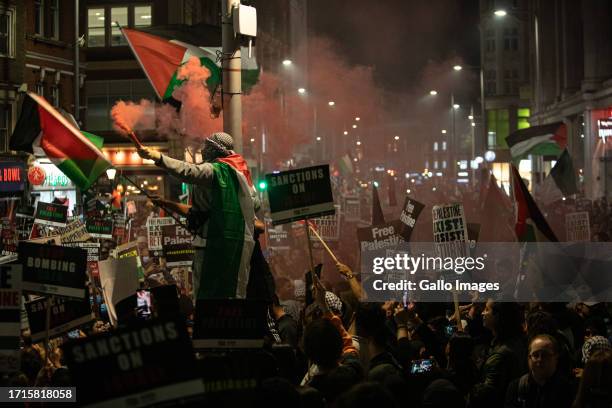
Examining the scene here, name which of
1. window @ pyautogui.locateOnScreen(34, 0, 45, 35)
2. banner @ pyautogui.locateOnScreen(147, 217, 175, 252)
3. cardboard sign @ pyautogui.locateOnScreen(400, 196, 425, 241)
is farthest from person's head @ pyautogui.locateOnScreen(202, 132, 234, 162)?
window @ pyautogui.locateOnScreen(34, 0, 45, 35)

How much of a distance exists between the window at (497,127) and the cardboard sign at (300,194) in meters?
83.5

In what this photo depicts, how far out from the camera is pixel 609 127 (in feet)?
120

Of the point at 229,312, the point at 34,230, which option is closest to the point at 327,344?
the point at 229,312

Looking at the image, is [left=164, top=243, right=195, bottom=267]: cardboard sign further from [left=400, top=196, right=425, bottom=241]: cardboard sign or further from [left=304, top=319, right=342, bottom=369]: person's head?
[left=304, top=319, right=342, bottom=369]: person's head

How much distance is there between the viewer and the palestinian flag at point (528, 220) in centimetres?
1380

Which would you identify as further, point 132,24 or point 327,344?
point 132,24

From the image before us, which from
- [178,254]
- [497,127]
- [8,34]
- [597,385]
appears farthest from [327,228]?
[497,127]

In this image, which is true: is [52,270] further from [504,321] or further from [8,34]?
[8,34]

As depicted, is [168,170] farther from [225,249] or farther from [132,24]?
[132,24]

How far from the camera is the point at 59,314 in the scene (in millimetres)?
8117

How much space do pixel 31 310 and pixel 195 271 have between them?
1.41 metres

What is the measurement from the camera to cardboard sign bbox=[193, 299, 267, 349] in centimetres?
644

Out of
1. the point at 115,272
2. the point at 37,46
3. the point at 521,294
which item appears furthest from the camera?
the point at 37,46

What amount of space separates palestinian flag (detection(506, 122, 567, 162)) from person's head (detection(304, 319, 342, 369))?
3247cm
